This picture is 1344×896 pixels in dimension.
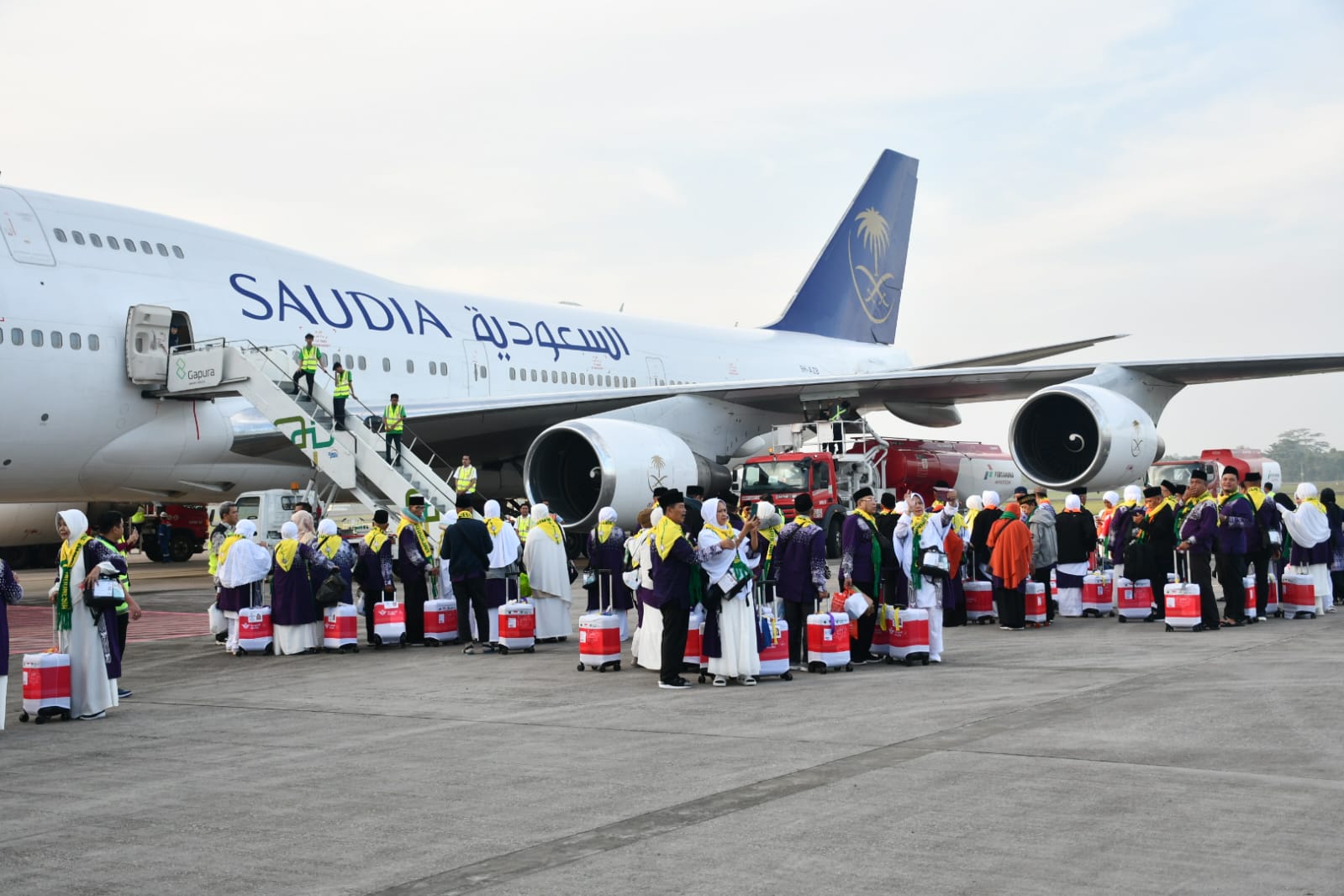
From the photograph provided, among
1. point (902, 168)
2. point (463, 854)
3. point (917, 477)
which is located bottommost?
point (463, 854)

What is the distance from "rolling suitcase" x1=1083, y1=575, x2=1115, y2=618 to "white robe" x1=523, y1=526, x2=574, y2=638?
222 inches

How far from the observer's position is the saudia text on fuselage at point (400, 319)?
16578 mm

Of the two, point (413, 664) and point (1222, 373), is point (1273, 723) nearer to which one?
point (413, 664)

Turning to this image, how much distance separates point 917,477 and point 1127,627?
468 inches

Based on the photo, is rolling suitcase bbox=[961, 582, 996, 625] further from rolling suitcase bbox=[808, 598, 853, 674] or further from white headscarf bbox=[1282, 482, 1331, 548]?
rolling suitcase bbox=[808, 598, 853, 674]

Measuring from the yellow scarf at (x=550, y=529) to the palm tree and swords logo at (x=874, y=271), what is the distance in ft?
62.5

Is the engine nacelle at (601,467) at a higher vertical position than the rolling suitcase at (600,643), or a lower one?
higher

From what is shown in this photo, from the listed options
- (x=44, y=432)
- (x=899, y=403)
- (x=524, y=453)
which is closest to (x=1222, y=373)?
(x=899, y=403)

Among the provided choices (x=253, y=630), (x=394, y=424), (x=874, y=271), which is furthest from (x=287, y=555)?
(x=874, y=271)

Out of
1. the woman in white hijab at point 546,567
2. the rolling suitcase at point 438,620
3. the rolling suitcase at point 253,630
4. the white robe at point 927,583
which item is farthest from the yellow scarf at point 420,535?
the white robe at point 927,583

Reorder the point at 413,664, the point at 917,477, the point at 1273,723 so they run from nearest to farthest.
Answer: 1. the point at 1273,723
2. the point at 413,664
3. the point at 917,477

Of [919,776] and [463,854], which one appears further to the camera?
[919,776]

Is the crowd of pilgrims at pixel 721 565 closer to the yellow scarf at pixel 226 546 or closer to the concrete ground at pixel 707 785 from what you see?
the yellow scarf at pixel 226 546

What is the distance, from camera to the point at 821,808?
512cm
